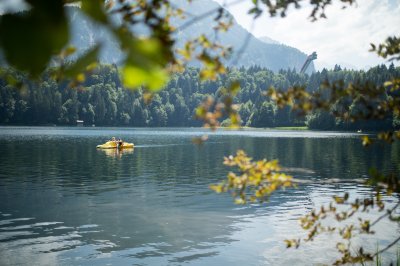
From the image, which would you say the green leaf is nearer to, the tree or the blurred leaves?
the tree

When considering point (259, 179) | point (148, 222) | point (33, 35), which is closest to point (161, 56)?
point (33, 35)

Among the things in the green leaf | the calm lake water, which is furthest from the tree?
the calm lake water

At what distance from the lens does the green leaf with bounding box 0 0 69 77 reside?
0.84m

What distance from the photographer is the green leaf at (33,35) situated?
84 cm

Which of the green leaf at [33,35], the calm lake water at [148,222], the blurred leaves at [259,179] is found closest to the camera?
the green leaf at [33,35]

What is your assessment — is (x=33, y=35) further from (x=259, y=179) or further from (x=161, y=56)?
(x=259, y=179)

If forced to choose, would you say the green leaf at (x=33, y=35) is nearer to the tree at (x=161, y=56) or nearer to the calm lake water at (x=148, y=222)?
the tree at (x=161, y=56)

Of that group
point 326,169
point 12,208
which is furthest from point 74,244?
point 326,169

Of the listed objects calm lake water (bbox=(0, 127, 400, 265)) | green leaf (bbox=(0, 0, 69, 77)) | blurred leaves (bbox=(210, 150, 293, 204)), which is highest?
green leaf (bbox=(0, 0, 69, 77))

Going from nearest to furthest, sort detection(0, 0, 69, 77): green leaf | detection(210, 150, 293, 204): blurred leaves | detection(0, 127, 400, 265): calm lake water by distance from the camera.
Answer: detection(0, 0, 69, 77): green leaf
detection(210, 150, 293, 204): blurred leaves
detection(0, 127, 400, 265): calm lake water

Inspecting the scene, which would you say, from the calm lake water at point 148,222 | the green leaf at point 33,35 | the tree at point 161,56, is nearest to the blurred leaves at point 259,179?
the tree at point 161,56

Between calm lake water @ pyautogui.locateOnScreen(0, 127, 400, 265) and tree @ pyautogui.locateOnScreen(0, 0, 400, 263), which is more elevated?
tree @ pyautogui.locateOnScreen(0, 0, 400, 263)

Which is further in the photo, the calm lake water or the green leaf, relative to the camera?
the calm lake water

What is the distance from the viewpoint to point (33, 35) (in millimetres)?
838
